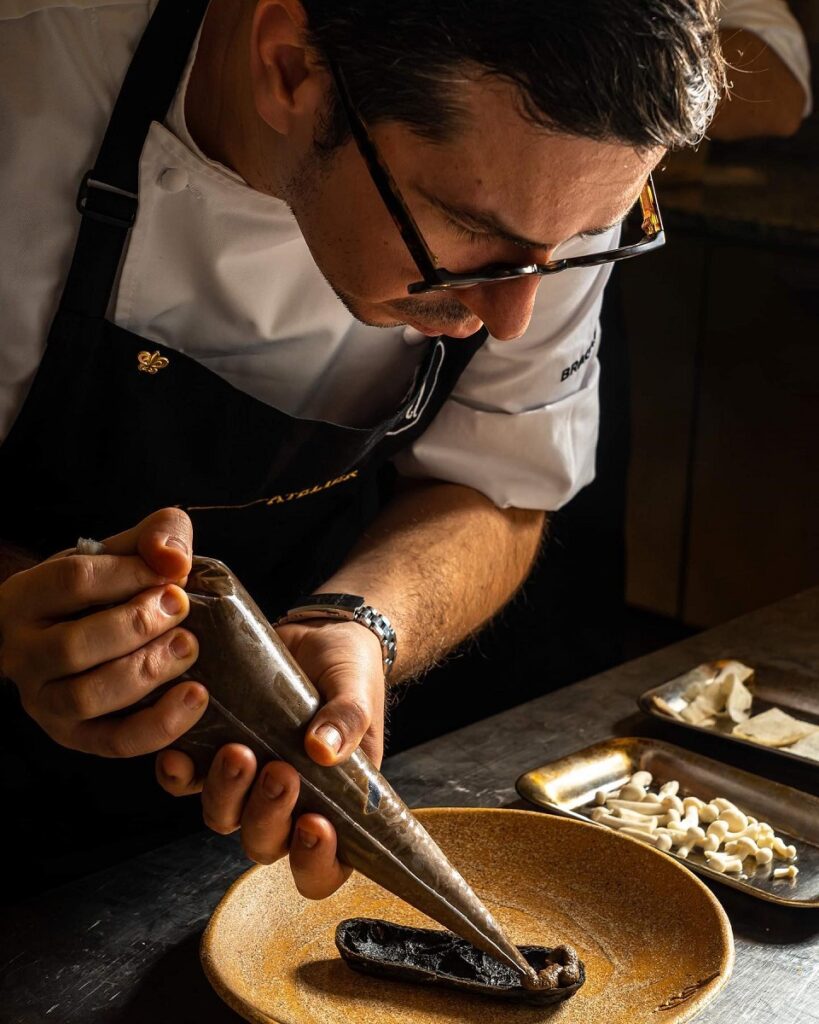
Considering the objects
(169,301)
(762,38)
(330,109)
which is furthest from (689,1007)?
(762,38)

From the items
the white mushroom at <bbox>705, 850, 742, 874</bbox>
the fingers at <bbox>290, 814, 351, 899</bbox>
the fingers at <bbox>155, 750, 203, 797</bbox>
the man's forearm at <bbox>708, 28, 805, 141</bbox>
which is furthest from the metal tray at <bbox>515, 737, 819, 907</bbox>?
the man's forearm at <bbox>708, 28, 805, 141</bbox>

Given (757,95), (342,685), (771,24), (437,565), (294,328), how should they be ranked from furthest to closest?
(757,95)
(771,24)
(437,565)
(294,328)
(342,685)

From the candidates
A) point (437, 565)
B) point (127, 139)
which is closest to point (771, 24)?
point (437, 565)

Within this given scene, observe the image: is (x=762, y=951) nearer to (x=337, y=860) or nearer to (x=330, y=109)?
(x=337, y=860)

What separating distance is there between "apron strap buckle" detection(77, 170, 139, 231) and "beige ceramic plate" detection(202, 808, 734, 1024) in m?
0.73

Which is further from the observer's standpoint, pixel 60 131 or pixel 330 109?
pixel 60 131

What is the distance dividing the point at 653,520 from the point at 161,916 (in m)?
3.10

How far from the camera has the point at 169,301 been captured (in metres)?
1.60

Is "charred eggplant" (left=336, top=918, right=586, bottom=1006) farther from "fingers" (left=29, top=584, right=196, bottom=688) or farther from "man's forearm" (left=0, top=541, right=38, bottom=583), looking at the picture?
"man's forearm" (left=0, top=541, right=38, bottom=583)

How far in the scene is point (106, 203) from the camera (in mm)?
1509

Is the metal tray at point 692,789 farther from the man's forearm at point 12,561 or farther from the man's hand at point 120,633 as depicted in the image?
the man's forearm at point 12,561

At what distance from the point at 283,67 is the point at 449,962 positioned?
2.83 feet

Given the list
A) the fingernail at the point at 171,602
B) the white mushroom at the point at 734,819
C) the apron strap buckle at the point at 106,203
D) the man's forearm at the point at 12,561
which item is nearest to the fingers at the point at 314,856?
the fingernail at the point at 171,602

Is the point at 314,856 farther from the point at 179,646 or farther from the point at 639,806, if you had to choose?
the point at 639,806
